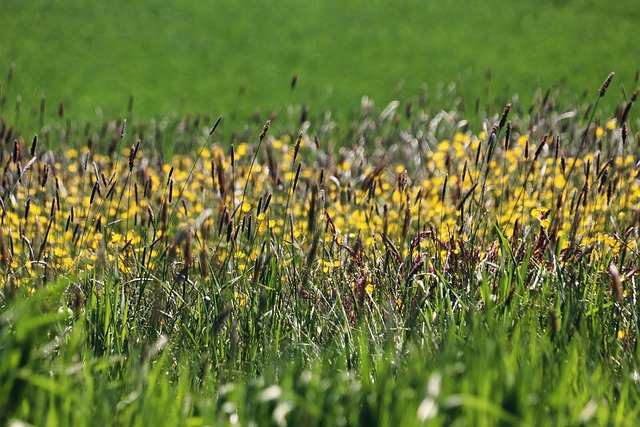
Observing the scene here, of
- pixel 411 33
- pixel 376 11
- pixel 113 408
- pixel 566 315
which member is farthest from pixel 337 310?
pixel 376 11

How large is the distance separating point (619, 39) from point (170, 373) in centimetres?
1553

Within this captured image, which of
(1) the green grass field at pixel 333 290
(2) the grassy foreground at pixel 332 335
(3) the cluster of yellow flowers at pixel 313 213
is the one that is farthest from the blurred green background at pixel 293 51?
(2) the grassy foreground at pixel 332 335

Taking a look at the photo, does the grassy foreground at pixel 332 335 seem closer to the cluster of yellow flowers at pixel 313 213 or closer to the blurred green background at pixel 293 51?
the cluster of yellow flowers at pixel 313 213

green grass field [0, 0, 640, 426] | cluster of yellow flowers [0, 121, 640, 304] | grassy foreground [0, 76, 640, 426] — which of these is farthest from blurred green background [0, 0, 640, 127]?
grassy foreground [0, 76, 640, 426]

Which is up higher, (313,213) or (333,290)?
(313,213)

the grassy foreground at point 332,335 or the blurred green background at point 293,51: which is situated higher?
the grassy foreground at point 332,335

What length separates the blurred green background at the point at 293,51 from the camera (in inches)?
527

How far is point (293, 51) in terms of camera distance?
52.0 ft

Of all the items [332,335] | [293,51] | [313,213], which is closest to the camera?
[332,335]

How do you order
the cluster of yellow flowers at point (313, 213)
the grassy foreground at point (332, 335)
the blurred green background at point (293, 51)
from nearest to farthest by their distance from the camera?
1. the grassy foreground at point (332, 335)
2. the cluster of yellow flowers at point (313, 213)
3. the blurred green background at point (293, 51)

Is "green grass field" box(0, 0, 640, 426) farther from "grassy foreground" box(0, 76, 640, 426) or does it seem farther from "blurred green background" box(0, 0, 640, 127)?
"blurred green background" box(0, 0, 640, 127)

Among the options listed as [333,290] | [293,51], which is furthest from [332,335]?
[293,51]

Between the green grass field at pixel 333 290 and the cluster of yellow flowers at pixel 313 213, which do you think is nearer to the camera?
the green grass field at pixel 333 290

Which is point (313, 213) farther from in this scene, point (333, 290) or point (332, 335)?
point (332, 335)
